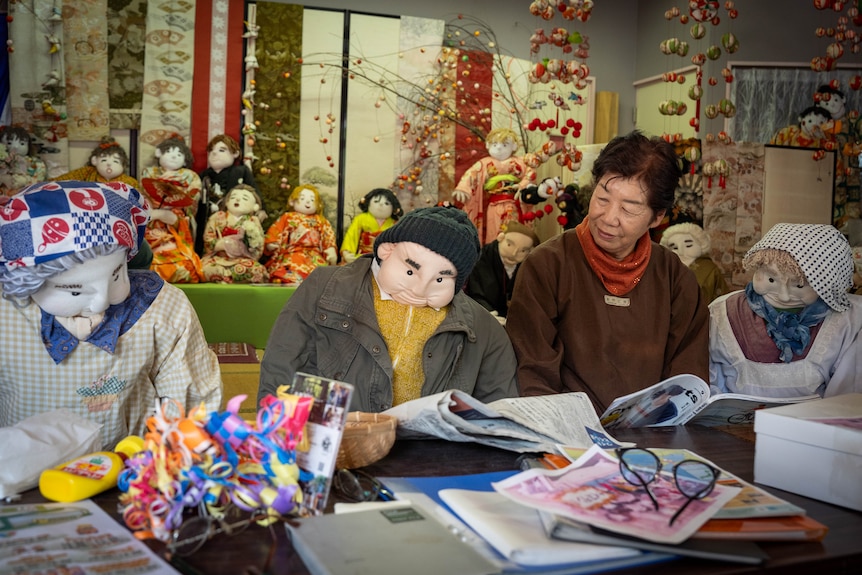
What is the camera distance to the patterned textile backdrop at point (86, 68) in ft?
20.0

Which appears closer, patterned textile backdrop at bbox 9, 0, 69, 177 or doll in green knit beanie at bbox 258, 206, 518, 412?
doll in green knit beanie at bbox 258, 206, 518, 412

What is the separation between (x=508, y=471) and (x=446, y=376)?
2.18ft

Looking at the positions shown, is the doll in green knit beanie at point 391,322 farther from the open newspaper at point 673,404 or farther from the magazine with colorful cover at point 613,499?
the magazine with colorful cover at point 613,499

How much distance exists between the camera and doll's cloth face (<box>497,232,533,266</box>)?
5707mm

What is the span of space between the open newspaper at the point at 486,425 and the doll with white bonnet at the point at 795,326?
3.54 feet

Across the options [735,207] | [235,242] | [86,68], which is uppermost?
[86,68]

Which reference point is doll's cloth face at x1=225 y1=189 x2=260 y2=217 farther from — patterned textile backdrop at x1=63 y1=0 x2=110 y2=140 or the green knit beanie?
the green knit beanie

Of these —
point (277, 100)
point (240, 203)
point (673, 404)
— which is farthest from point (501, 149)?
point (673, 404)

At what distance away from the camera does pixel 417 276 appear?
6.27 feet

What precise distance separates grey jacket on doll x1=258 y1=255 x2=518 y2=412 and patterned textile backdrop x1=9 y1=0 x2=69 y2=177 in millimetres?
4761

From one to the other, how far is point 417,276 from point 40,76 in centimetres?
511

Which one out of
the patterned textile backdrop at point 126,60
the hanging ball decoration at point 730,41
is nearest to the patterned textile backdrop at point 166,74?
the patterned textile backdrop at point 126,60

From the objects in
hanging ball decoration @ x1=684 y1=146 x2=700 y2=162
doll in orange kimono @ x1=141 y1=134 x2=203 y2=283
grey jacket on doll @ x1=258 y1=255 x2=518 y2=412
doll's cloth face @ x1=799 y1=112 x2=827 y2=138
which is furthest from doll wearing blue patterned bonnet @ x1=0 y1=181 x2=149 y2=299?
doll's cloth face @ x1=799 y1=112 x2=827 y2=138

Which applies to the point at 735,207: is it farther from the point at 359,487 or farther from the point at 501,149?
the point at 359,487
